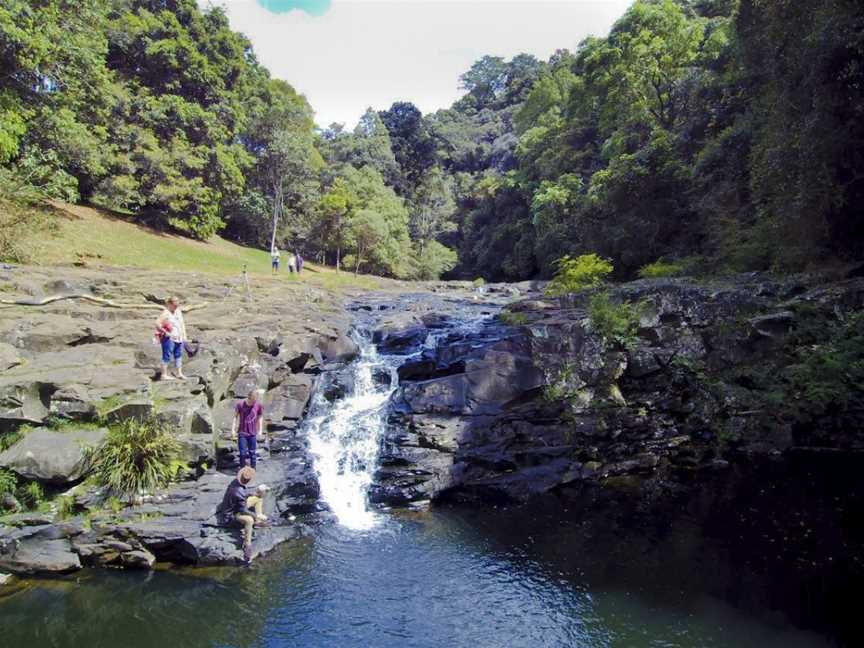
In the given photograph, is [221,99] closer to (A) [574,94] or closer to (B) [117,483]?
(A) [574,94]

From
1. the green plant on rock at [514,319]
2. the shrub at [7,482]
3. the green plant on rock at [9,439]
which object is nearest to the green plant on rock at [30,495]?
the shrub at [7,482]

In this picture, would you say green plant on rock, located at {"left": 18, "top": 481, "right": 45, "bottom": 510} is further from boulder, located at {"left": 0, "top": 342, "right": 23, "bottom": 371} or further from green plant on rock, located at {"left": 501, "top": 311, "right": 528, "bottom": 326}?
green plant on rock, located at {"left": 501, "top": 311, "right": 528, "bottom": 326}

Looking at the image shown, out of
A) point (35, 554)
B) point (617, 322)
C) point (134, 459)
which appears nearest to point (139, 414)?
point (134, 459)

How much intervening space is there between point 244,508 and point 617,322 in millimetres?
10359

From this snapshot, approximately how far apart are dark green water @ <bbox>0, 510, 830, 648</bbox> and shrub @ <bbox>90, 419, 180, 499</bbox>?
5.15 ft

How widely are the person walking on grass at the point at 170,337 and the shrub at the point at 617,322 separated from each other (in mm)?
10575

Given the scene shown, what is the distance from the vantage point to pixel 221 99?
130ft

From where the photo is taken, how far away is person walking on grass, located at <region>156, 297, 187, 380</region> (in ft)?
40.1

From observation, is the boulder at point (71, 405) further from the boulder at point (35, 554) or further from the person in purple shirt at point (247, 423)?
the person in purple shirt at point (247, 423)

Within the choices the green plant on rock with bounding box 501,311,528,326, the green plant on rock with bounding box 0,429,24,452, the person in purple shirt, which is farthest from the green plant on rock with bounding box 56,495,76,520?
the green plant on rock with bounding box 501,311,528,326

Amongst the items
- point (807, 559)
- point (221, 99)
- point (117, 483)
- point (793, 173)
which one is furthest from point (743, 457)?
point (221, 99)

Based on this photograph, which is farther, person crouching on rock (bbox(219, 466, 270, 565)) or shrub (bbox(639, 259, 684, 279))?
shrub (bbox(639, 259, 684, 279))

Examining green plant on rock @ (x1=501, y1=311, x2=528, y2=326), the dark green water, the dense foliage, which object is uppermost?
the dense foliage

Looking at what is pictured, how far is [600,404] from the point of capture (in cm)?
1377
